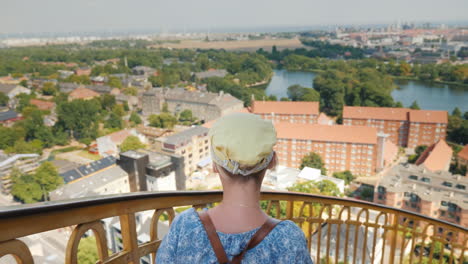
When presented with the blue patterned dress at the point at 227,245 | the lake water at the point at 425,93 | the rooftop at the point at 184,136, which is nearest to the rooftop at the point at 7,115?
the rooftop at the point at 184,136

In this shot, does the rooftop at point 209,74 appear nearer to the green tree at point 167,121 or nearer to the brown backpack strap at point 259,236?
the green tree at point 167,121

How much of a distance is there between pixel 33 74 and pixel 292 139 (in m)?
32.0

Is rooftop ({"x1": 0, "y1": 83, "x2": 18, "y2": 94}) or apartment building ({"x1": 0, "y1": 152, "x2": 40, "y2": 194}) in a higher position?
rooftop ({"x1": 0, "y1": 83, "x2": 18, "y2": 94})

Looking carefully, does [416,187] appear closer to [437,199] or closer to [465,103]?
[437,199]

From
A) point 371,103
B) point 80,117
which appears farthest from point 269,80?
point 80,117

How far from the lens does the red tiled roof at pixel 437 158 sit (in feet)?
39.0

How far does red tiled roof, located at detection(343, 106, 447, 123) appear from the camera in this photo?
50.7 feet

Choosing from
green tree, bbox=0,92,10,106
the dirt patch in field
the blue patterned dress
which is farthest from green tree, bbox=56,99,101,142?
the dirt patch in field

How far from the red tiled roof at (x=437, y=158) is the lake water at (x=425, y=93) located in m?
10.4

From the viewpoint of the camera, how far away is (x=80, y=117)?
60.6ft

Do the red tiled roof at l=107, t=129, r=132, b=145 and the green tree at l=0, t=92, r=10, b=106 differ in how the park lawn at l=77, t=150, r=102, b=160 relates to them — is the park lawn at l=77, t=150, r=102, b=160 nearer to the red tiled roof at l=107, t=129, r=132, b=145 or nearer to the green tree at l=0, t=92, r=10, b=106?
the red tiled roof at l=107, t=129, r=132, b=145

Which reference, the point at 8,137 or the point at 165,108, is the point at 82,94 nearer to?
the point at 165,108

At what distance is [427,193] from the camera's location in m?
8.79

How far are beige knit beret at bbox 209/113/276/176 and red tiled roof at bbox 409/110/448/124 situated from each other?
16.9m
